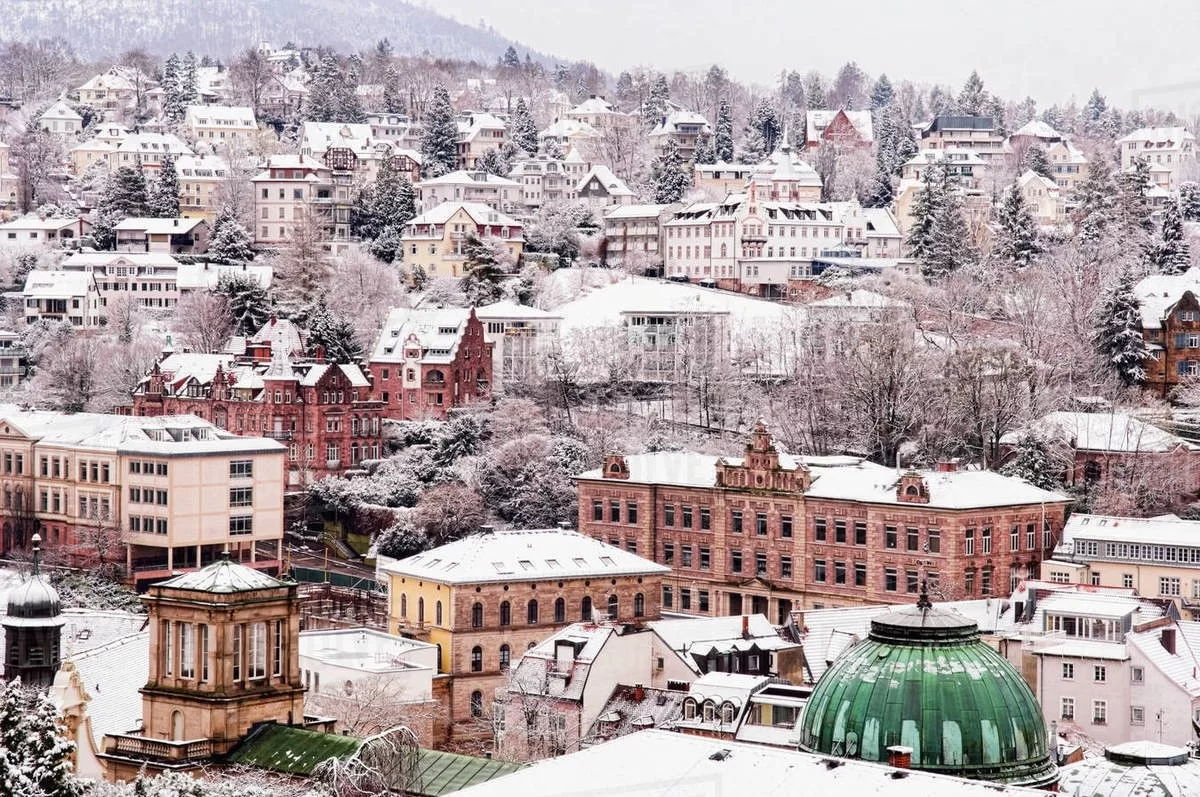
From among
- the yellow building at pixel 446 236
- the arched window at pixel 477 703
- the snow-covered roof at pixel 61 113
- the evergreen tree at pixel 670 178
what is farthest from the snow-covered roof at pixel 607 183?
the arched window at pixel 477 703

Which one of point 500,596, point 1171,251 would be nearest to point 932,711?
point 500,596

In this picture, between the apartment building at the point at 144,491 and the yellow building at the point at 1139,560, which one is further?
the apartment building at the point at 144,491

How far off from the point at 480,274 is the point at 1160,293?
3424cm

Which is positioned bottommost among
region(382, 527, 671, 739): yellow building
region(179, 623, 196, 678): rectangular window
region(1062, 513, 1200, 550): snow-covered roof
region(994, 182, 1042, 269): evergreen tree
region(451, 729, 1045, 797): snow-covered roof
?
region(382, 527, 671, 739): yellow building

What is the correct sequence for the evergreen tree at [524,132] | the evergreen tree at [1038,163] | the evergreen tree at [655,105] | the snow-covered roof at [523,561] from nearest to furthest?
the snow-covered roof at [523,561] → the evergreen tree at [1038,163] → the evergreen tree at [524,132] → the evergreen tree at [655,105]

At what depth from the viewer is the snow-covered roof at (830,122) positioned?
160m

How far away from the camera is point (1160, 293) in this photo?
321 ft

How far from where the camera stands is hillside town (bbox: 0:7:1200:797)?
46.8 metres

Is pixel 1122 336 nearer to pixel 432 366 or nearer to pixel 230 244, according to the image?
pixel 432 366

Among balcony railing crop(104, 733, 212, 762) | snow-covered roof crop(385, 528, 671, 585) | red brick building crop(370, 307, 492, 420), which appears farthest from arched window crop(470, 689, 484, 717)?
red brick building crop(370, 307, 492, 420)

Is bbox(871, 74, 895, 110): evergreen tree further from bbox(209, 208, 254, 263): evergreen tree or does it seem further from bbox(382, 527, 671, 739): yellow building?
bbox(382, 527, 671, 739): yellow building

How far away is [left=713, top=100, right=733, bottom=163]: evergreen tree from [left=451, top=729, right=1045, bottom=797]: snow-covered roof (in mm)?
118697

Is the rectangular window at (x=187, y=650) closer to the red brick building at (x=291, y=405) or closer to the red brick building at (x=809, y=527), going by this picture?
the red brick building at (x=809, y=527)

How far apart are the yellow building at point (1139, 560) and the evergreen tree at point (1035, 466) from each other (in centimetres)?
788
